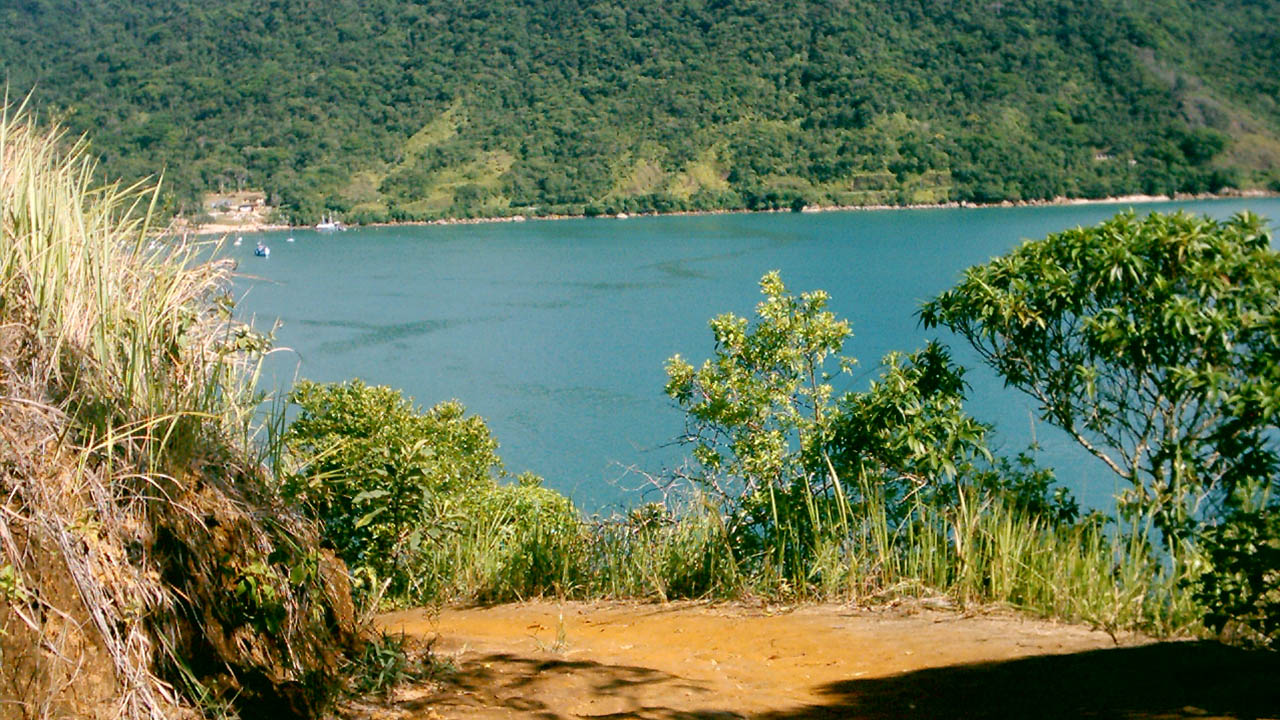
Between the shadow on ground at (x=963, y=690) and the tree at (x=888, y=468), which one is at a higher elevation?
the tree at (x=888, y=468)

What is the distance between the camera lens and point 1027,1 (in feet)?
429

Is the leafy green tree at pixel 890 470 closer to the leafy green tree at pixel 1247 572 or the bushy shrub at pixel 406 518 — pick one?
the bushy shrub at pixel 406 518

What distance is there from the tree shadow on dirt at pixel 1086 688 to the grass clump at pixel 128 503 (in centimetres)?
142

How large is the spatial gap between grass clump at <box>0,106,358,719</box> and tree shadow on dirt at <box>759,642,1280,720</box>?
1422 millimetres

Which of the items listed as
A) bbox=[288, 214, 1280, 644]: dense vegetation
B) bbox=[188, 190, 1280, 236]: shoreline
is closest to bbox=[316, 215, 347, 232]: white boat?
bbox=[188, 190, 1280, 236]: shoreline

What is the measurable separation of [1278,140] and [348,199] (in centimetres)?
8165

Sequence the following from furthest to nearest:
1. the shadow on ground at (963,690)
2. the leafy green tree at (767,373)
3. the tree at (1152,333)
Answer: the leafy green tree at (767,373)
the tree at (1152,333)
the shadow on ground at (963,690)

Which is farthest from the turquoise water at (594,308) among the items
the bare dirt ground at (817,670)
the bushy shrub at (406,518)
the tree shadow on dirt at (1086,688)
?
the tree shadow on dirt at (1086,688)

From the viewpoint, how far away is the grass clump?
2508 millimetres

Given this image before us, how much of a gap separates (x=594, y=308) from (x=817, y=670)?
4903 centimetres

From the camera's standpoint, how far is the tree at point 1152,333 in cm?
464

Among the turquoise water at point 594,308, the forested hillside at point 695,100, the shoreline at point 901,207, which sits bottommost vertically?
the turquoise water at point 594,308

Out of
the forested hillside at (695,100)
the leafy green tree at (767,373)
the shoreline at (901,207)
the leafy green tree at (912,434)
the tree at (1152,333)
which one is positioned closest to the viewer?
the tree at (1152,333)

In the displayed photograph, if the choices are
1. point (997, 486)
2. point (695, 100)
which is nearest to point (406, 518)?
point (997, 486)
